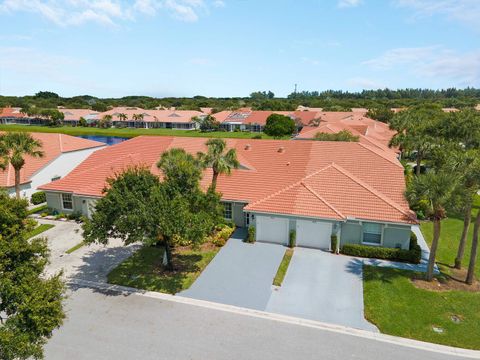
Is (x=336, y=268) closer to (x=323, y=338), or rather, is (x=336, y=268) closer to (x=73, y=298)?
(x=323, y=338)

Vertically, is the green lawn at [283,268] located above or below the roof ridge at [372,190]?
below

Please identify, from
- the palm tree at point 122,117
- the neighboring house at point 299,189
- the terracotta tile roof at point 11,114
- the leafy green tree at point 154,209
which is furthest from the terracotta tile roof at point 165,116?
the leafy green tree at point 154,209

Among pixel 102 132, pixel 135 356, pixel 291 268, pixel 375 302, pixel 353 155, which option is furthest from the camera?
pixel 102 132

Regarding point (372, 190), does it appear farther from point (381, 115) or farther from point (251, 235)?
point (381, 115)

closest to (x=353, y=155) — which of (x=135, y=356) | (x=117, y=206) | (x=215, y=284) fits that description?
(x=215, y=284)

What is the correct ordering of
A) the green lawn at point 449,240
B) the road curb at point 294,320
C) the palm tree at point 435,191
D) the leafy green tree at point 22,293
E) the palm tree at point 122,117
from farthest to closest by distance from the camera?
the palm tree at point 122,117 < the green lawn at point 449,240 < the palm tree at point 435,191 < the road curb at point 294,320 < the leafy green tree at point 22,293

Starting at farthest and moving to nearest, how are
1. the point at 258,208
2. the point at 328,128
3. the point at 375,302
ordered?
the point at 328,128, the point at 258,208, the point at 375,302

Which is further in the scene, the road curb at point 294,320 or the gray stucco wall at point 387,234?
the gray stucco wall at point 387,234

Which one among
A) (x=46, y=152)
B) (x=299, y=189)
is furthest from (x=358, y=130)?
(x=46, y=152)

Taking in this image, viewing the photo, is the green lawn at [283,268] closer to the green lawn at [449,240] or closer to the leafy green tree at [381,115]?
the green lawn at [449,240]
